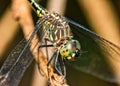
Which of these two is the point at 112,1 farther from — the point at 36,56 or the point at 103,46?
the point at 36,56

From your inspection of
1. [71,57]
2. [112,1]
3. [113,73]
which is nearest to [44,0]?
[112,1]

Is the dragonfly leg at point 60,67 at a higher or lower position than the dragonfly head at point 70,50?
lower

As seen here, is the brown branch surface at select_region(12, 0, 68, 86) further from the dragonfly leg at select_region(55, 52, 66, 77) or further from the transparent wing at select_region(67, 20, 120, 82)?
the transparent wing at select_region(67, 20, 120, 82)

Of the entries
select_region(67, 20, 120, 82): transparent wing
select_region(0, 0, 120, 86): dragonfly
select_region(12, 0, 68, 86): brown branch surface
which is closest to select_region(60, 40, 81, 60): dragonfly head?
select_region(0, 0, 120, 86): dragonfly

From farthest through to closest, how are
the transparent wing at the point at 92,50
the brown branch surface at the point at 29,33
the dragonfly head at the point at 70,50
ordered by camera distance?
the transparent wing at the point at 92,50 < the dragonfly head at the point at 70,50 < the brown branch surface at the point at 29,33

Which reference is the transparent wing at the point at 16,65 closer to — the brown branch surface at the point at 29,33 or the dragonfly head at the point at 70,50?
the brown branch surface at the point at 29,33

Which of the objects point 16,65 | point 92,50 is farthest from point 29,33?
point 92,50

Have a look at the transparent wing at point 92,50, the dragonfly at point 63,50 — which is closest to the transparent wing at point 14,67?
the dragonfly at point 63,50
